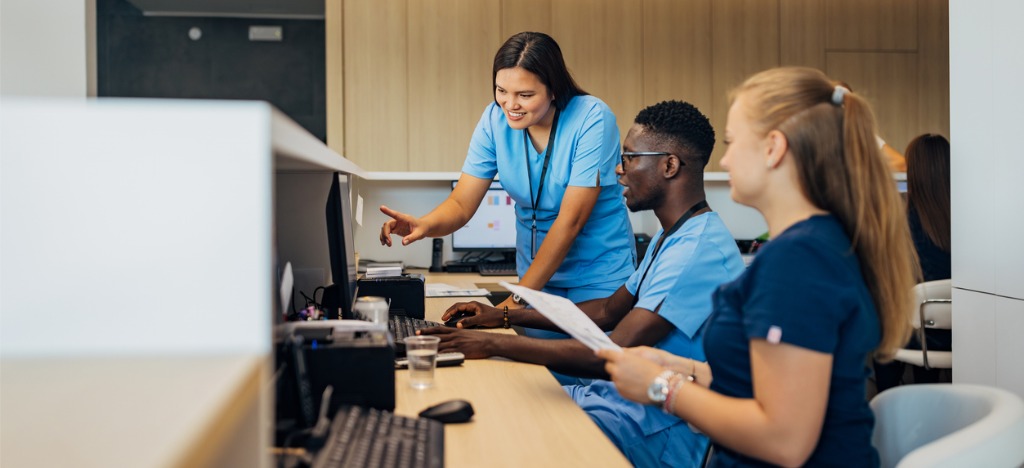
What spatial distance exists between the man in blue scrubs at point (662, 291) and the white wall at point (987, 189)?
87 centimetres

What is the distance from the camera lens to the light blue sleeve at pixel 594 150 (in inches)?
90.3

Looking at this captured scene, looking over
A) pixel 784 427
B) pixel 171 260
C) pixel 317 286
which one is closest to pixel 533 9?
pixel 317 286

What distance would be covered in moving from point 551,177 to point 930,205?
162cm

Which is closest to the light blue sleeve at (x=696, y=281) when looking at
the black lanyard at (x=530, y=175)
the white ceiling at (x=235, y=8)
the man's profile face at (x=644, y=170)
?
the man's profile face at (x=644, y=170)

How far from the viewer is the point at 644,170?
1.84 metres

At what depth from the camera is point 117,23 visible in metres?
6.38

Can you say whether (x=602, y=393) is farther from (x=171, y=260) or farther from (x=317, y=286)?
(x=171, y=260)

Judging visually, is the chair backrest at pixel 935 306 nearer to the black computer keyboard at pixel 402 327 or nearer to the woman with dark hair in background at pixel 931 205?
the woman with dark hair in background at pixel 931 205

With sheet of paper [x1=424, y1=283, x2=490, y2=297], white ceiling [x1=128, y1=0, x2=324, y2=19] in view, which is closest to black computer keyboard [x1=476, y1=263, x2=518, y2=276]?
sheet of paper [x1=424, y1=283, x2=490, y2=297]

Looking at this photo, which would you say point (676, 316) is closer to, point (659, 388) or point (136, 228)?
point (659, 388)

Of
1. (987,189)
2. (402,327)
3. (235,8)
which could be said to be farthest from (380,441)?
(235,8)

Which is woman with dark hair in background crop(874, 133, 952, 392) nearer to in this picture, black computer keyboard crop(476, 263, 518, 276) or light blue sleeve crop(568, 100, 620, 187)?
light blue sleeve crop(568, 100, 620, 187)

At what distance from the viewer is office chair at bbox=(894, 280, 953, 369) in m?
2.80

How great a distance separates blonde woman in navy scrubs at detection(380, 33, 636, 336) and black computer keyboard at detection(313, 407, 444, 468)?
105cm
